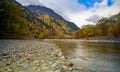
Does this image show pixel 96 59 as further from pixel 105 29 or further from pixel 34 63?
pixel 105 29

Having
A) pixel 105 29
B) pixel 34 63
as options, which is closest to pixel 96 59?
pixel 34 63

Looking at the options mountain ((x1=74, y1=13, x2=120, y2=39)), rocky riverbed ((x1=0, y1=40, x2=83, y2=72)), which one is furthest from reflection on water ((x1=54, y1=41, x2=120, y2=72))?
mountain ((x1=74, y1=13, x2=120, y2=39))

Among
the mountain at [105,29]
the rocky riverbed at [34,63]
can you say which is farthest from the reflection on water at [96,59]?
the mountain at [105,29]

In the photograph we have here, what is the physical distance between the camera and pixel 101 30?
284 ft

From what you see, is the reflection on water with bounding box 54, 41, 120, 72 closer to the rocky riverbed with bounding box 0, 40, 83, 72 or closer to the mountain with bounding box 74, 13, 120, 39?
the rocky riverbed with bounding box 0, 40, 83, 72

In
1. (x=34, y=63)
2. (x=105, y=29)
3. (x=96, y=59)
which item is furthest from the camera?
(x=105, y=29)

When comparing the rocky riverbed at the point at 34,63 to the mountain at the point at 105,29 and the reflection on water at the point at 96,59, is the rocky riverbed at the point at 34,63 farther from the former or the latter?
the mountain at the point at 105,29

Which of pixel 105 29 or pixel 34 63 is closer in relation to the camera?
pixel 34 63

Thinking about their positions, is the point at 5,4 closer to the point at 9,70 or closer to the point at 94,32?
the point at 9,70

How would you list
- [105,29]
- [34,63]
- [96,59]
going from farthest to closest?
[105,29] < [96,59] < [34,63]

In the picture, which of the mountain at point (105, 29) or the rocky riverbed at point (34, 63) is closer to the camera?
the rocky riverbed at point (34, 63)

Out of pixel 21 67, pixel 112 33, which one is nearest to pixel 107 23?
pixel 112 33

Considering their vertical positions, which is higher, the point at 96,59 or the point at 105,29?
the point at 105,29

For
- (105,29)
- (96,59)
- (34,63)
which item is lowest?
(96,59)
